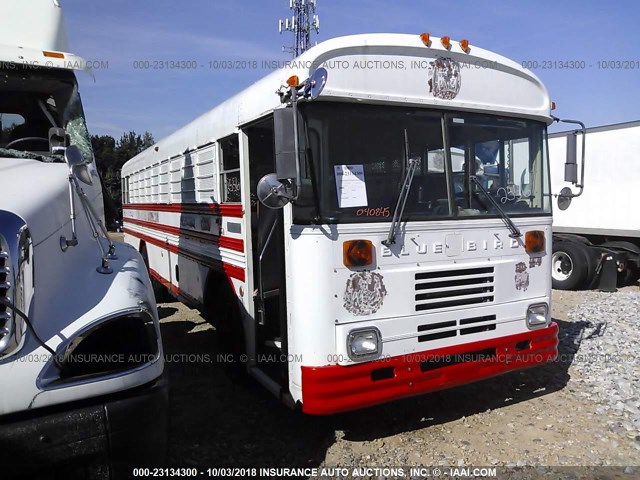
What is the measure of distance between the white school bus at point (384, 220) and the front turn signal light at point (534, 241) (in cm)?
1

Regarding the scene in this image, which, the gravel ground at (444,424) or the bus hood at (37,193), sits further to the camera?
the gravel ground at (444,424)

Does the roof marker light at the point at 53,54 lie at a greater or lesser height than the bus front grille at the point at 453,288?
greater

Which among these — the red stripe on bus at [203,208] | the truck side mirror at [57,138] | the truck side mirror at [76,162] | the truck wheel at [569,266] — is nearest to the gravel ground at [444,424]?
the red stripe on bus at [203,208]

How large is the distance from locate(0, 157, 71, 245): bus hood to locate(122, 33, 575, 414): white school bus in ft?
3.86

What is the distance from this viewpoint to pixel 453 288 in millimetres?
3980

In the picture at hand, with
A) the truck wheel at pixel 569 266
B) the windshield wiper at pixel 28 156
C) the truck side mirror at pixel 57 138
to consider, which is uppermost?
the truck side mirror at pixel 57 138

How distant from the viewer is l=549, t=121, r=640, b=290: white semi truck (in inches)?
403

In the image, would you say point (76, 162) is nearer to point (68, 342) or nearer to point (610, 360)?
point (68, 342)

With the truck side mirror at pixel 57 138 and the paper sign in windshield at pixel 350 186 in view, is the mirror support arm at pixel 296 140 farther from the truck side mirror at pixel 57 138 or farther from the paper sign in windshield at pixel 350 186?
the truck side mirror at pixel 57 138

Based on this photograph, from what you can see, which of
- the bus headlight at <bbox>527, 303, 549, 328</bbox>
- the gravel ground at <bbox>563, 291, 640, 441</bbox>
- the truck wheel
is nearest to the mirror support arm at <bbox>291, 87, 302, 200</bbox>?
the bus headlight at <bbox>527, 303, 549, 328</bbox>

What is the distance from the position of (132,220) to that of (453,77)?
8262mm

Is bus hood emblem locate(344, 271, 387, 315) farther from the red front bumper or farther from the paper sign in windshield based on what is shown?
the paper sign in windshield

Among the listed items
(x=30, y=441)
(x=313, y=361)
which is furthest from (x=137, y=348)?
(x=313, y=361)

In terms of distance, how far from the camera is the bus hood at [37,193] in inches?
97.9
